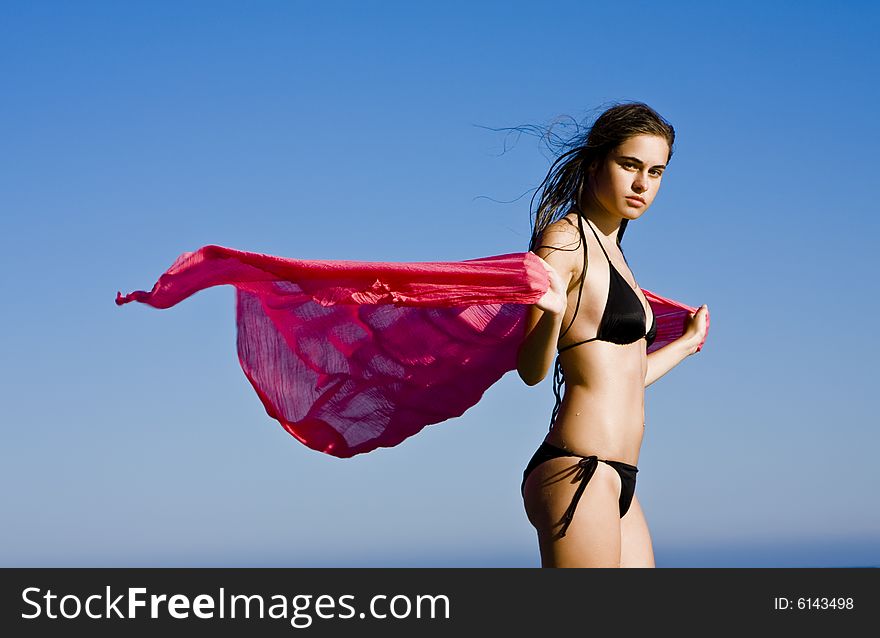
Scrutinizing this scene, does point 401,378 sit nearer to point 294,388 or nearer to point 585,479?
point 294,388

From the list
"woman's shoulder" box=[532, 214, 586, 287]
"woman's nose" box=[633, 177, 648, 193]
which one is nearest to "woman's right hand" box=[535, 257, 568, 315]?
"woman's shoulder" box=[532, 214, 586, 287]

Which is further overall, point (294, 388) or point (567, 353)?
point (294, 388)

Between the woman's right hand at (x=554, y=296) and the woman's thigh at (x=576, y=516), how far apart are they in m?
0.66

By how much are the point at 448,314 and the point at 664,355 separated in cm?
120

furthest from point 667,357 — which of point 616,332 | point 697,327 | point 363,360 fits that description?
point 363,360

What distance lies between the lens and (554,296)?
181 inches

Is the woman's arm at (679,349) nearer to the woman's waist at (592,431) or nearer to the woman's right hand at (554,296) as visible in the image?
the woman's waist at (592,431)

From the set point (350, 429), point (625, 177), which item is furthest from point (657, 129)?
point (350, 429)

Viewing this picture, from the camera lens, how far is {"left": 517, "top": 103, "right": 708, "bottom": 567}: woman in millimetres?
4656

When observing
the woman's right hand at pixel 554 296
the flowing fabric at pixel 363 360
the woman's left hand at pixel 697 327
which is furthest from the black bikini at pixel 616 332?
the woman's left hand at pixel 697 327

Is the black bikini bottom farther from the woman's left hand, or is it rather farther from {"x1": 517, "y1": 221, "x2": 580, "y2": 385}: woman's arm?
the woman's left hand

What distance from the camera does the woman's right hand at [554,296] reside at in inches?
179

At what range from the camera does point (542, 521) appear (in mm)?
4719

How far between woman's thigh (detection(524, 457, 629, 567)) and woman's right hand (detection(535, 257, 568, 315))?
663 millimetres
